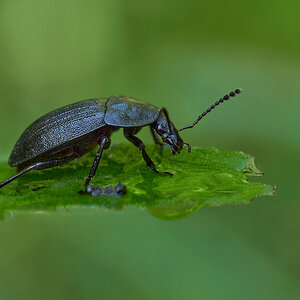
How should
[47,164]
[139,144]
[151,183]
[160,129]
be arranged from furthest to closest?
[160,129] → [139,144] → [47,164] → [151,183]

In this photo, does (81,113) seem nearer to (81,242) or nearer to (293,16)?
(81,242)

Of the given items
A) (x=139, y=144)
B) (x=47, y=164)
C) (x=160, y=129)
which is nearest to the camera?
(x=47, y=164)

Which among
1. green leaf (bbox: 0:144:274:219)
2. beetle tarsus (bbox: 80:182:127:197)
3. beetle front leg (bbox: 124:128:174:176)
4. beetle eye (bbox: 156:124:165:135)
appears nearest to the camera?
green leaf (bbox: 0:144:274:219)

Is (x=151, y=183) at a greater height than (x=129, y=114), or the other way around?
(x=129, y=114)

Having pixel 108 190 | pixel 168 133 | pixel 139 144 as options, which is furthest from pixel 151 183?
pixel 168 133

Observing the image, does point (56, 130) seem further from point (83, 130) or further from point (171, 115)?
point (171, 115)

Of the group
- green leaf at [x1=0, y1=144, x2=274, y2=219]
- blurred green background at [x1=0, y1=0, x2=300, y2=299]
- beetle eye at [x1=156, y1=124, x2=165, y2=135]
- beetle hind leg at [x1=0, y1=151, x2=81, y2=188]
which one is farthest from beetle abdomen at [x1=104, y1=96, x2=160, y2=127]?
blurred green background at [x1=0, y1=0, x2=300, y2=299]

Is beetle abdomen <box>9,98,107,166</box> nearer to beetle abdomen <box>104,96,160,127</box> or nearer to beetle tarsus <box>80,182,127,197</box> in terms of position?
beetle abdomen <box>104,96,160,127</box>
